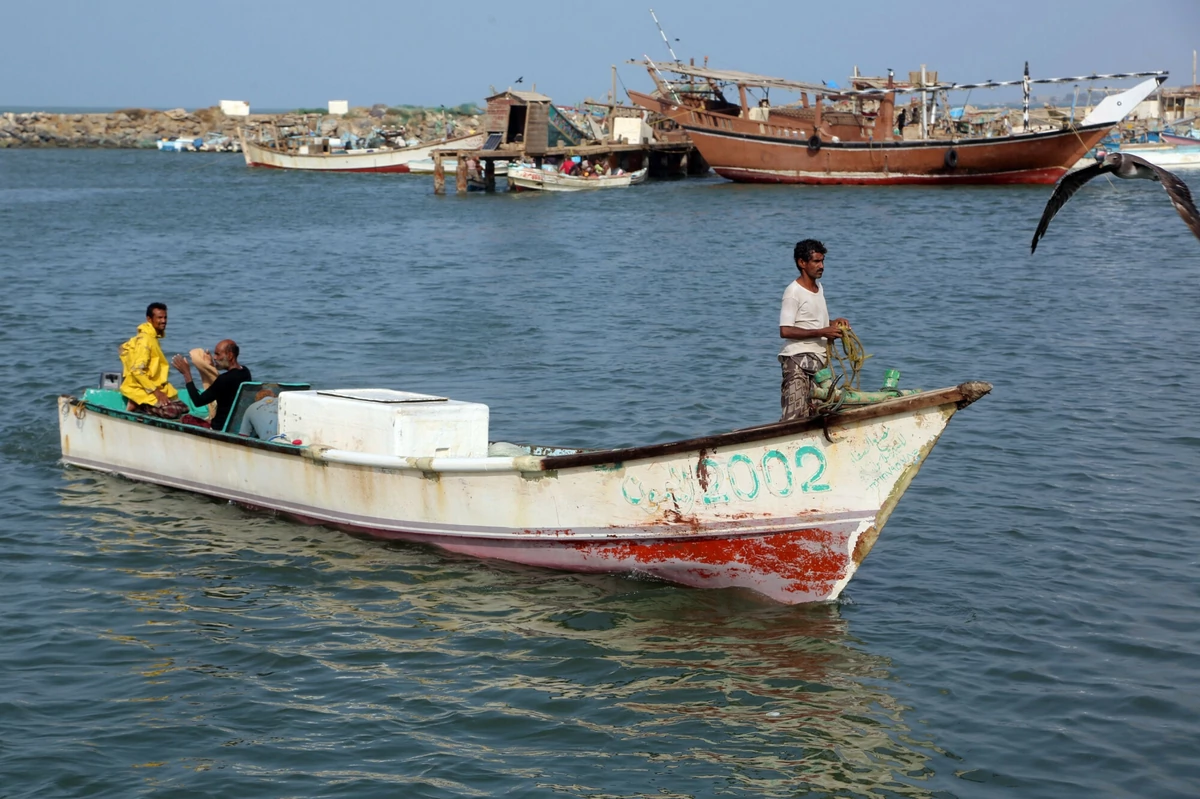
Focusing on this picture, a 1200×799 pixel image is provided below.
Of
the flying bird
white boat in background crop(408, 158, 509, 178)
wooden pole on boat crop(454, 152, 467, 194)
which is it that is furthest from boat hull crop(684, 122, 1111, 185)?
the flying bird

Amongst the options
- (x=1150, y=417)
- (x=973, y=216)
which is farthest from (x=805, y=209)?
(x=1150, y=417)

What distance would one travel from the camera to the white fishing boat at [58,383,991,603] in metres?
8.18

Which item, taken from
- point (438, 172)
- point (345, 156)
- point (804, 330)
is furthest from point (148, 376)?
point (345, 156)

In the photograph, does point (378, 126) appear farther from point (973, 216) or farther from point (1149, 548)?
point (1149, 548)

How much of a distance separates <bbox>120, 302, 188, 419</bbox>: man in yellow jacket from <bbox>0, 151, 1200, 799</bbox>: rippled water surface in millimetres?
808

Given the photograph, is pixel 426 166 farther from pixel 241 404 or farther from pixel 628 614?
pixel 628 614

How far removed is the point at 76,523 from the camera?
429 inches

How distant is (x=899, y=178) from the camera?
156 ft

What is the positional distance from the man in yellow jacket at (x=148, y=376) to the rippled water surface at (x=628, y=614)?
31.8 inches

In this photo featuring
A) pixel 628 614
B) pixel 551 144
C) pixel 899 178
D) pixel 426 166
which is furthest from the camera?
pixel 426 166

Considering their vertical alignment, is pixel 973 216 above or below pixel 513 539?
above

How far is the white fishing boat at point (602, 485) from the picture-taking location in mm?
8180

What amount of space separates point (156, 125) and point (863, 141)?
218ft

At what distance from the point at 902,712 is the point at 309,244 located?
28019 mm
